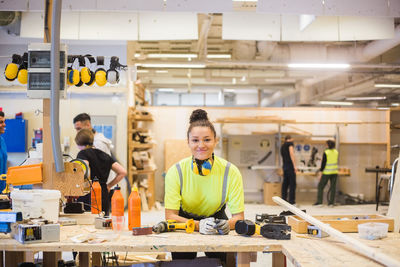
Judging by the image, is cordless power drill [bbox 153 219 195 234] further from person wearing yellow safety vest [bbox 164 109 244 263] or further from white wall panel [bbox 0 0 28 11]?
white wall panel [bbox 0 0 28 11]

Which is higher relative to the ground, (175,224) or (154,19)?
(154,19)

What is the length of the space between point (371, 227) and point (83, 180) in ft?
6.37

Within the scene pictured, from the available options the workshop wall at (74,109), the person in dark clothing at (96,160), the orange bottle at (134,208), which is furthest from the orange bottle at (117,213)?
the workshop wall at (74,109)

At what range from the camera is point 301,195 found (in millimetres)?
10547

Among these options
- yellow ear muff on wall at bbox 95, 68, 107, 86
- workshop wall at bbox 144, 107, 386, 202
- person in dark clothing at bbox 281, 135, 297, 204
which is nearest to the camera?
yellow ear muff on wall at bbox 95, 68, 107, 86

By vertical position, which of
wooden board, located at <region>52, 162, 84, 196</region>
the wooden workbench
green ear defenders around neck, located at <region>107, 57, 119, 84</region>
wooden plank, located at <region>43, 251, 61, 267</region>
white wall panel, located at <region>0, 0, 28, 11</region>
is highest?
white wall panel, located at <region>0, 0, 28, 11</region>

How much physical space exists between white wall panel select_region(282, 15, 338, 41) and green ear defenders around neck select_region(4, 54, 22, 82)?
5104 mm

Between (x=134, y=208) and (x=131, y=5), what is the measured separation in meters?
3.44

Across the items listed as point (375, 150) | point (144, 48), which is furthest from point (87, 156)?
point (375, 150)

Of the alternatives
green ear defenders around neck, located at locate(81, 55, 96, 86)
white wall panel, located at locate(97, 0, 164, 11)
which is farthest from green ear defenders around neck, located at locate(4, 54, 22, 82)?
white wall panel, located at locate(97, 0, 164, 11)

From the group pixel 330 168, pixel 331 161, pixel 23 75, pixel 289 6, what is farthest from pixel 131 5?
pixel 330 168

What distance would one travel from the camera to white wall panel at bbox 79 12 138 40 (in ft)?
21.1

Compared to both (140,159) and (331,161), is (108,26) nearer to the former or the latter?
(140,159)

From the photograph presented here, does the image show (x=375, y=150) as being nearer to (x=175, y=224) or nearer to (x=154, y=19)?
(x=154, y=19)
